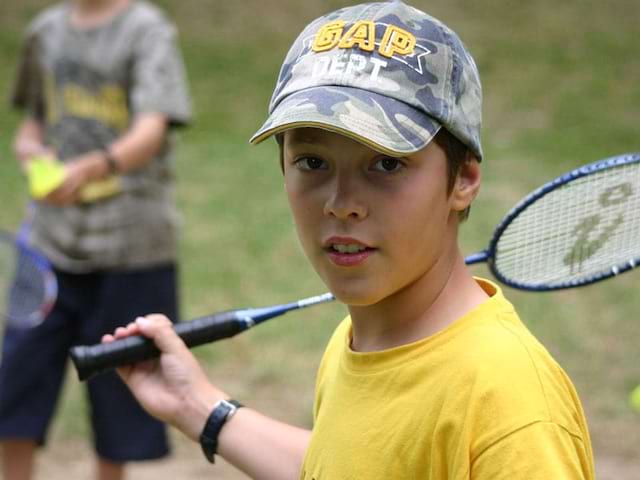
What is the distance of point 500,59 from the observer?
12352mm

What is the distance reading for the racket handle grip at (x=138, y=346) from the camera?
2188 millimetres

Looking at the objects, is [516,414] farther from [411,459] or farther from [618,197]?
[618,197]

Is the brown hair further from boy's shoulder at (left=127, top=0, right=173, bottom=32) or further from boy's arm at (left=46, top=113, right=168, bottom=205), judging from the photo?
boy's shoulder at (left=127, top=0, right=173, bottom=32)

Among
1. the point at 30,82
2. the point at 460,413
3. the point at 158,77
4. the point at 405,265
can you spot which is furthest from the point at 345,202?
the point at 30,82

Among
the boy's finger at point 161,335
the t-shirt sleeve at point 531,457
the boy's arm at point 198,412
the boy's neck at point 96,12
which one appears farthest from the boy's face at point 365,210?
the boy's neck at point 96,12

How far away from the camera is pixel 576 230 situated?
2197 mm

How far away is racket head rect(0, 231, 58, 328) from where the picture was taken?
12.6 feet

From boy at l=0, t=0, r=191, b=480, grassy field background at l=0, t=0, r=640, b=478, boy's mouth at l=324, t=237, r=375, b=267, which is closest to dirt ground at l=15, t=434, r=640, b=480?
grassy field background at l=0, t=0, r=640, b=478

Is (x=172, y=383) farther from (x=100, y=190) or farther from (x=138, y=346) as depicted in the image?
(x=100, y=190)

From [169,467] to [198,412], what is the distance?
2.61 meters

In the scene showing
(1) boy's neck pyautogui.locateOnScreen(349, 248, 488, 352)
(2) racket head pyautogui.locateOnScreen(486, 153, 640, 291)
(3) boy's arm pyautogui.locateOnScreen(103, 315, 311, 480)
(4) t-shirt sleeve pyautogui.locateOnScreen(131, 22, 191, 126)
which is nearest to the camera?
(1) boy's neck pyautogui.locateOnScreen(349, 248, 488, 352)

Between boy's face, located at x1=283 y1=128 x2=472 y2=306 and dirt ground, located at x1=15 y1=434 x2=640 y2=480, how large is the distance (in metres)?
2.99

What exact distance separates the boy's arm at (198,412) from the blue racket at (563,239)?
40 mm

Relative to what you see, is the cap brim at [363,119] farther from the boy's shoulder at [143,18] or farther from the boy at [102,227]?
the boy's shoulder at [143,18]
